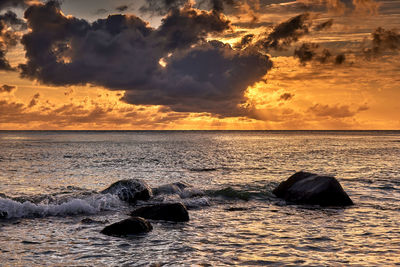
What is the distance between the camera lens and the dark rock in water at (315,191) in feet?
64.7

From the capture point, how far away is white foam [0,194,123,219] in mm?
16641

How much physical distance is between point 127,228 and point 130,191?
312 inches

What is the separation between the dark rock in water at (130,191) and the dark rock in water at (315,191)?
8.36m

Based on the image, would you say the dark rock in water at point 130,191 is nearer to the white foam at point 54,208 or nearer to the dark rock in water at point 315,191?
the white foam at point 54,208

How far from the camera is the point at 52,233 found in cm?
1360

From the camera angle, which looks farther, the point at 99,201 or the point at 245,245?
the point at 99,201

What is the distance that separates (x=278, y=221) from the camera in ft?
51.4

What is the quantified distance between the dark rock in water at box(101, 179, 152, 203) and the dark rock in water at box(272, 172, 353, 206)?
27.4 ft

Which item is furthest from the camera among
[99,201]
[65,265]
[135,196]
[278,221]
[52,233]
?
[135,196]

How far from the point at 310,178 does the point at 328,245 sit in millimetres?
10615

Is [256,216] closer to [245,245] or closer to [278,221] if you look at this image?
[278,221]

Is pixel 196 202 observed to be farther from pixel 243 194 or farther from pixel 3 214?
pixel 3 214

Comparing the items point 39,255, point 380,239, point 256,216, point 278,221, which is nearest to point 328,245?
point 380,239

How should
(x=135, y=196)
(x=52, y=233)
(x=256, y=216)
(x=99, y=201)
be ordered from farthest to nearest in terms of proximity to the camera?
(x=135, y=196)
(x=99, y=201)
(x=256, y=216)
(x=52, y=233)
